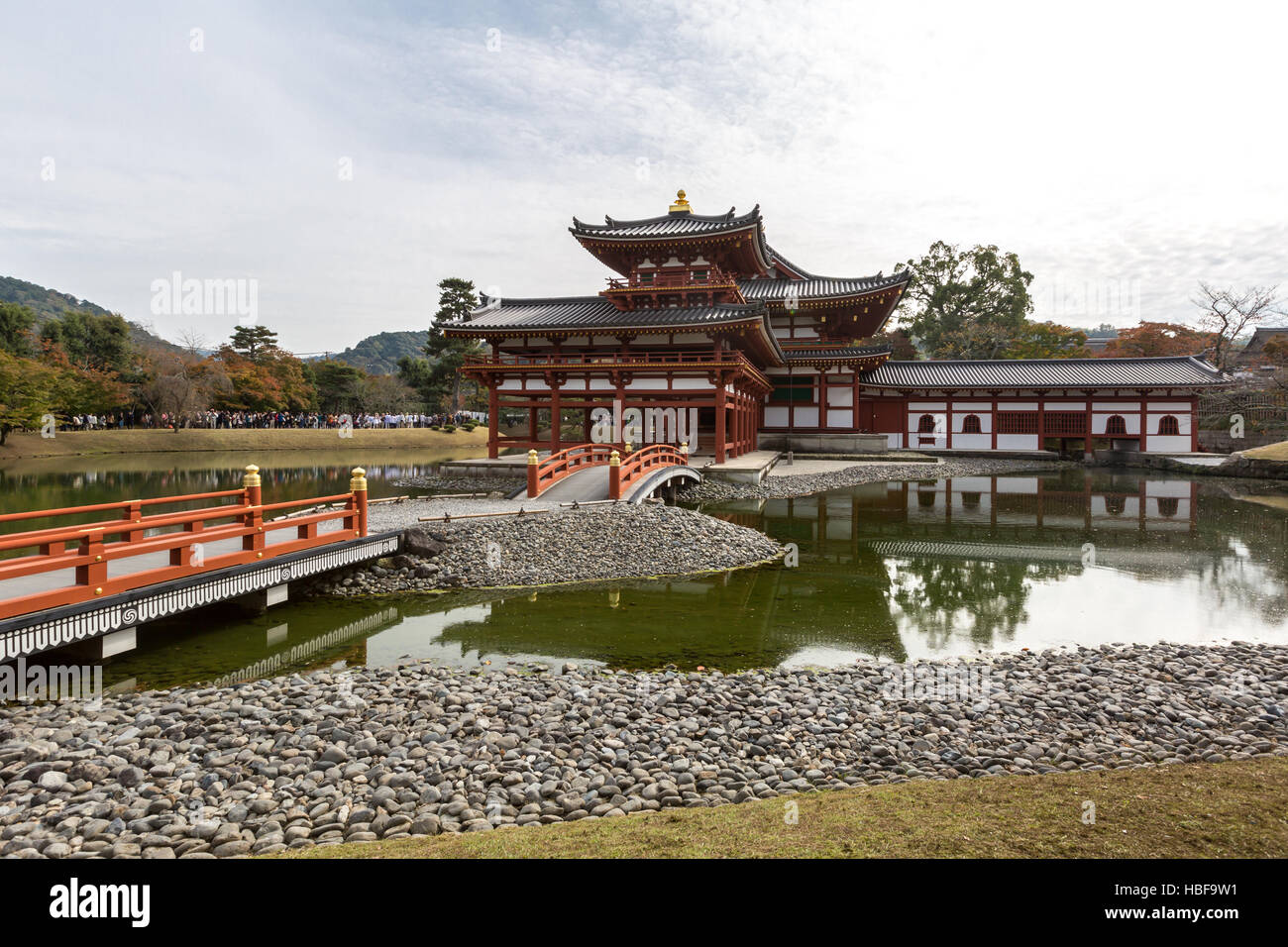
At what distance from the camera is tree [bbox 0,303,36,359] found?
42.9 meters

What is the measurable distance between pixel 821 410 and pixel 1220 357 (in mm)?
30629

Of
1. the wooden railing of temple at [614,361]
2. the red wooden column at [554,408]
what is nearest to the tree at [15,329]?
the wooden railing of temple at [614,361]

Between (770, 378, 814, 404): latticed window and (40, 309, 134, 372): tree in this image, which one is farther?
(40, 309, 134, 372): tree

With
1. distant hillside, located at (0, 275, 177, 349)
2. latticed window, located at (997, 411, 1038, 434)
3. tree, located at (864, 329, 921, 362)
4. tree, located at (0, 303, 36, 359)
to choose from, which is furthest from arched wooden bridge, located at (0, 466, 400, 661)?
distant hillside, located at (0, 275, 177, 349)

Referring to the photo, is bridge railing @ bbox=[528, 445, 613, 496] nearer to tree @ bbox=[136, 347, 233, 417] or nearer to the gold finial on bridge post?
the gold finial on bridge post

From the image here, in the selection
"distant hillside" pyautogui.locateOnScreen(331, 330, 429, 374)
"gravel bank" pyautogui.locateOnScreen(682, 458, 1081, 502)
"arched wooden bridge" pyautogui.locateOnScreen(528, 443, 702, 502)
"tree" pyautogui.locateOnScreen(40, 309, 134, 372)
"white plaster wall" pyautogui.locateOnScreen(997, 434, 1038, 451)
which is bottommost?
"gravel bank" pyautogui.locateOnScreen(682, 458, 1081, 502)

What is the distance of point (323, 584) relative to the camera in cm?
1135

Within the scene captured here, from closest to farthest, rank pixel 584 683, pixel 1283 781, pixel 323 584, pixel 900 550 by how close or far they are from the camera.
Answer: pixel 1283 781 < pixel 584 683 < pixel 323 584 < pixel 900 550

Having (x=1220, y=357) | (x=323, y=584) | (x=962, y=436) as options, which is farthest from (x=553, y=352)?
(x=1220, y=357)

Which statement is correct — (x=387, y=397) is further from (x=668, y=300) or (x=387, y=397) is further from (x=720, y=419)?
(x=720, y=419)

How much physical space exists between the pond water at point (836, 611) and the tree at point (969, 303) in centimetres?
3798

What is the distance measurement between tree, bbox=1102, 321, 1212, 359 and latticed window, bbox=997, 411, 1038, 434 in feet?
52.3

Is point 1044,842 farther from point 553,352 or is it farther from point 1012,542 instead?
point 553,352

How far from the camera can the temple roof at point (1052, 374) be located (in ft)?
115
